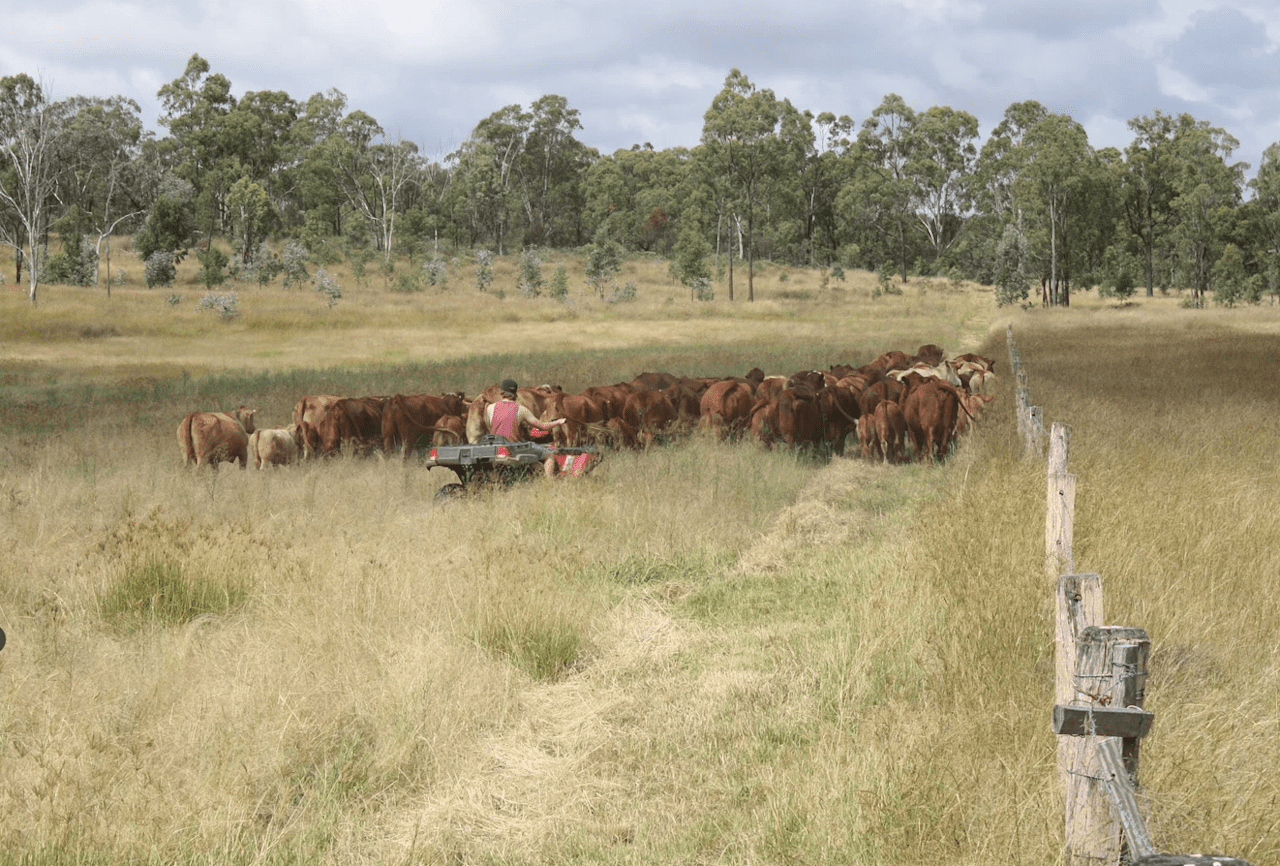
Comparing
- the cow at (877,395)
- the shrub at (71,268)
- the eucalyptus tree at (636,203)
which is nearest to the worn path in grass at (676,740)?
the cow at (877,395)

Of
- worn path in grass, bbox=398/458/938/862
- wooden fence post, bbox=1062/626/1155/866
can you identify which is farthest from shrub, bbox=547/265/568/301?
wooden fence post, bbox=1062/626/1155/866

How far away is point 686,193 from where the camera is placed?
3442 inches

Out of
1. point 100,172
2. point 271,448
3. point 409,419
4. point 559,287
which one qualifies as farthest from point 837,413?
point 100,172

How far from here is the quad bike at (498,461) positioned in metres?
9.69

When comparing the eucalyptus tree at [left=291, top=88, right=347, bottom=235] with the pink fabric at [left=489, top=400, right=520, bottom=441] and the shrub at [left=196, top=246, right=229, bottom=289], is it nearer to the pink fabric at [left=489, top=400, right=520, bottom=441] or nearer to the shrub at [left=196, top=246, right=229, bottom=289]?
the shrub at [left=196, top=246, right=229, bottom=289]

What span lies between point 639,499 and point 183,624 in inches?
166

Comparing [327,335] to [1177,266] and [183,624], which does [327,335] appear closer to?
[183,624]

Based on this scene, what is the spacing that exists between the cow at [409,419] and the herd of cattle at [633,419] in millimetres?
15

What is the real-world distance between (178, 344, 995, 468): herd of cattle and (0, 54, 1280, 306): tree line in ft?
152

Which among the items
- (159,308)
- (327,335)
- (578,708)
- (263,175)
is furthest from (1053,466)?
(263,175)

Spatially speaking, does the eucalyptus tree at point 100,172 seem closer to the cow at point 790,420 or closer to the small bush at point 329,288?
the small bush at point 329,288

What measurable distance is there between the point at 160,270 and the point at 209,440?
53.7m

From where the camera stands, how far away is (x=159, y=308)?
1959 inches

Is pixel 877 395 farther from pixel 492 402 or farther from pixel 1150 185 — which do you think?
pixel 1150 185
